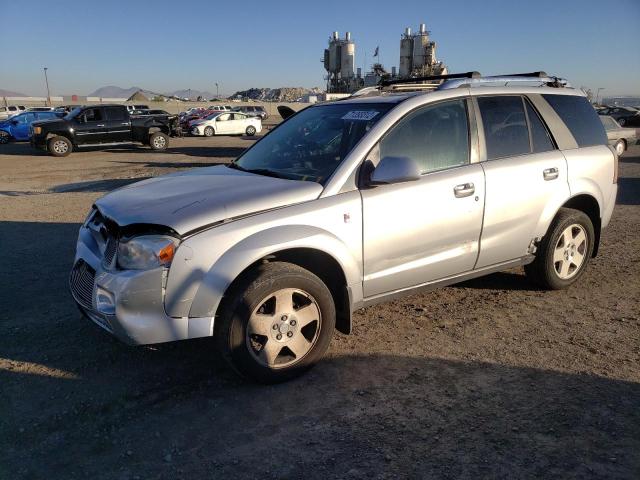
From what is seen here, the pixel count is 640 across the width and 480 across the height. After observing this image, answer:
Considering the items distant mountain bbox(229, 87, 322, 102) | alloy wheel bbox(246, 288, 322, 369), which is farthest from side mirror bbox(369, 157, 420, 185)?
distant mountain bbox(229, 87, 322, 102)

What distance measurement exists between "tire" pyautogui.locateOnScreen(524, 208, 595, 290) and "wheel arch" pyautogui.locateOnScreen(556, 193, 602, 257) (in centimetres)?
10

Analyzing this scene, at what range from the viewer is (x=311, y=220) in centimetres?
328

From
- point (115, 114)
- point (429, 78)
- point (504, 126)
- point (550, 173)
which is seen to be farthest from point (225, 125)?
point (550, 173)

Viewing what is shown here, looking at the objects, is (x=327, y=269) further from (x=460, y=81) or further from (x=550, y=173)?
(x=550, y=173)

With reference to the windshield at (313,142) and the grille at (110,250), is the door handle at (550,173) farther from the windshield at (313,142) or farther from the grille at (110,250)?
the grille at (110,250)

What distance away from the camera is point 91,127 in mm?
19953

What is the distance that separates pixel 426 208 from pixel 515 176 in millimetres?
983

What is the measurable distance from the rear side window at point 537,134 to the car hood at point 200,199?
7.24ft

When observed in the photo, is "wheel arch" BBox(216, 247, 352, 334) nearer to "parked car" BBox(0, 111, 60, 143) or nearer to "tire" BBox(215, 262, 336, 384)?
"tire" BBox(215, 262, 336, 384)

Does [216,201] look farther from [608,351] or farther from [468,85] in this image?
[608,351]

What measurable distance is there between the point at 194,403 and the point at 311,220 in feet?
4.38

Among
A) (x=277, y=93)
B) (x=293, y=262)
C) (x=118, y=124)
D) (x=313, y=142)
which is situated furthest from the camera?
(x=277, y=93)

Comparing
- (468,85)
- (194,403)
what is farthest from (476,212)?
(194,403)

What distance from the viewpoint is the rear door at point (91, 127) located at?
1975 centimetres
